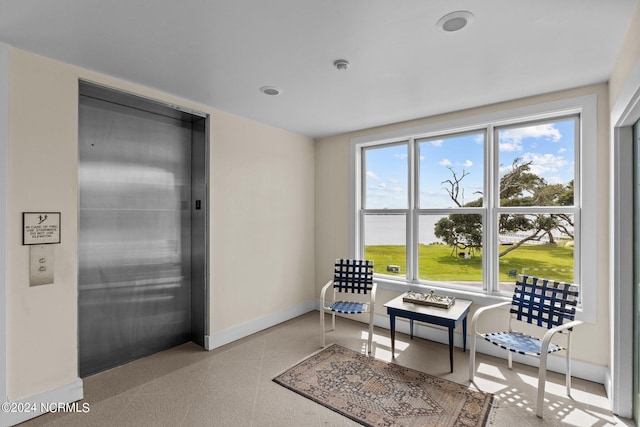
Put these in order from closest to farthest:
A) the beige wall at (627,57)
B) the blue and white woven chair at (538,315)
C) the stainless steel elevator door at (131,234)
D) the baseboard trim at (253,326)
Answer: the beige wall at (627,57)
the blue and white woven chair at (538,315)
the stainless steel elevator door at (131,234)
the baseboard trim at (253,326)

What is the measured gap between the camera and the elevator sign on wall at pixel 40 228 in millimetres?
2199

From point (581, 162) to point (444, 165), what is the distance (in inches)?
50.7

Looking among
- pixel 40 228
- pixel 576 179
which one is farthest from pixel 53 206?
pixel 576 179

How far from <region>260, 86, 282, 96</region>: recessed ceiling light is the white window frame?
1628 millimetres

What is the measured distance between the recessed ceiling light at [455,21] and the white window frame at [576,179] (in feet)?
5.40

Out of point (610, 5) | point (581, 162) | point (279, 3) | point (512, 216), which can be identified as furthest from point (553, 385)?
point (279, 3)

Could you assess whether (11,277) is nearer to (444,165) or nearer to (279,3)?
(279,3)

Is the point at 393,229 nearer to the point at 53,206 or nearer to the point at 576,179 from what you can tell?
the point at 576,179

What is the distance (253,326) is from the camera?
12.4 ft

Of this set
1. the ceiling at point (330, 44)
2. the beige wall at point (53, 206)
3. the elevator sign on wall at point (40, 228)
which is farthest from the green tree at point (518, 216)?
the elevator sign on wall at point (40, 228)

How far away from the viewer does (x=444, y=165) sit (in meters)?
3.72

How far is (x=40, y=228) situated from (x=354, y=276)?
10.1 feet

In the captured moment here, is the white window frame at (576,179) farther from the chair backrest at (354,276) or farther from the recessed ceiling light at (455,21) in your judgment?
the recessed ceiling light at (455,21)

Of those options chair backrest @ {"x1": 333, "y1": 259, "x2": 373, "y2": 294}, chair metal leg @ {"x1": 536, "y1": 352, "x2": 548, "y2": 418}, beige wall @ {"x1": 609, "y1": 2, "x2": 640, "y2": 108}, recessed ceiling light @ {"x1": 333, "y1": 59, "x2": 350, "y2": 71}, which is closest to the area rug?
chair metal leg @ {"x1": 536, "y1": 352, "x2": 548, "y2": 418}
